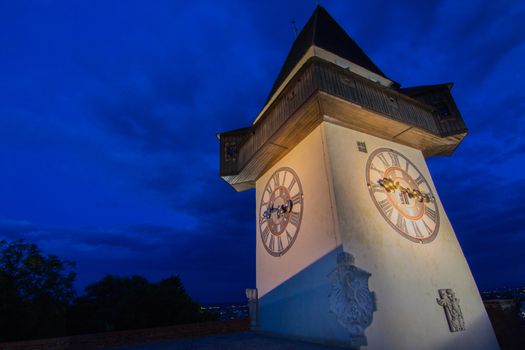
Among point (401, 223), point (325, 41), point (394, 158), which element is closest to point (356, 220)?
point (401, 223)

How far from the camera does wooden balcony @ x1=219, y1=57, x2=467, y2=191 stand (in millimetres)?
5617

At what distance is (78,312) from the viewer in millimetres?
13969

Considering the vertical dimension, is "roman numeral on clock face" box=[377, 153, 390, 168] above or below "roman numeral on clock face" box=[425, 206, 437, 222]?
above

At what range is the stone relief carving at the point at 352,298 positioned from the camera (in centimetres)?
409

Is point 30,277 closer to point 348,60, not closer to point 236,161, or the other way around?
point 236,161

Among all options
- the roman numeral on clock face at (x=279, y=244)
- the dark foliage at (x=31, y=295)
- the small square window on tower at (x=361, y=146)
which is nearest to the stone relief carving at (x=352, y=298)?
the roman numeral on clock face at (x=279, y=244)

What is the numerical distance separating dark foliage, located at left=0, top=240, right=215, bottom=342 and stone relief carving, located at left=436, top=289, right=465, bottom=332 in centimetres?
1249

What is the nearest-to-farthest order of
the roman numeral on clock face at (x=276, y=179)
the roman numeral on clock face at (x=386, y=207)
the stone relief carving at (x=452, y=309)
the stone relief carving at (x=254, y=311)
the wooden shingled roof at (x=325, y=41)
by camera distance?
the stone relief carving at (x=452, y=309)
the roman numeral on clock face at (x=386, y=207)
the stone relief carving at (x=254, y=311)
the roman numeral on clock face at (x=276, y=179)
the wooden shingled roof at (x=325, y=41)

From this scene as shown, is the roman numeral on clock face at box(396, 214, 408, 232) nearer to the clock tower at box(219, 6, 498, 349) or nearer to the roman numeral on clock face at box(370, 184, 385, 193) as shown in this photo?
the clock tower at box(219, 6, 498, 349)

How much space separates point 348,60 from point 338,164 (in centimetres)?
413

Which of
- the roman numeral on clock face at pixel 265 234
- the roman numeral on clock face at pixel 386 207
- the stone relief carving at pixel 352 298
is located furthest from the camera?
the roman numeral on clock face at pixel 265 234

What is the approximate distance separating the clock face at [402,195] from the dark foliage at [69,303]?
39.7ft

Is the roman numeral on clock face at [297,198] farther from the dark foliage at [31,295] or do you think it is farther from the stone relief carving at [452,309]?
the dark foliage at [31,295]

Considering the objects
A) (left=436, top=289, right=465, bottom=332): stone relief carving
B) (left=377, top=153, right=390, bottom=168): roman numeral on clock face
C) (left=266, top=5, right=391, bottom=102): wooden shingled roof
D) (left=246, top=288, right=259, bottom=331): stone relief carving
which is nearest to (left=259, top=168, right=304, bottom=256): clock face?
(left=246, top=288, right=259, bottom=331): stone relief carving
